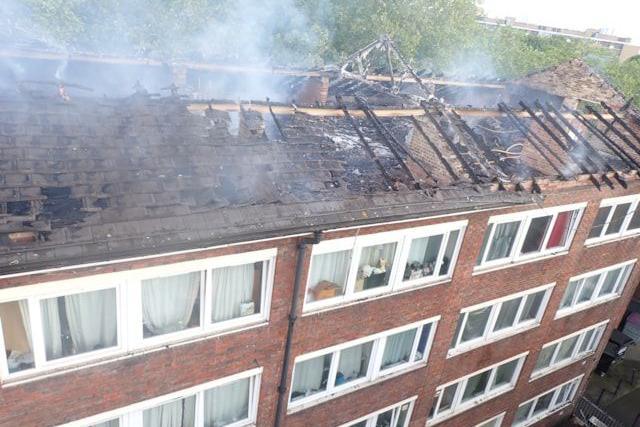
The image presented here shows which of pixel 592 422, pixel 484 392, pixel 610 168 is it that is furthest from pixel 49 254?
pixel 592 422

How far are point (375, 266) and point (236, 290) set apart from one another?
9.03 ft

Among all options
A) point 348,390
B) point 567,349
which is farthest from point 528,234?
point 567,349

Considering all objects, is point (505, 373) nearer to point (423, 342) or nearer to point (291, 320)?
point (423, 342)

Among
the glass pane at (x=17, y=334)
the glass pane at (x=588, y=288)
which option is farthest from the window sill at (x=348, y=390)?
the glass pane at (x=588, y=288)

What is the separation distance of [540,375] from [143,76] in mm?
15358

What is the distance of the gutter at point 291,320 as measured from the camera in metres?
6.95

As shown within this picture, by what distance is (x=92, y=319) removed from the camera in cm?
603

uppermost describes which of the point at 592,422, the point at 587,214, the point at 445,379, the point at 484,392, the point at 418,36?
the point at 418,36

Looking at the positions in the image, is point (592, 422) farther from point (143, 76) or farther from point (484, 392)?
point (143, 76)

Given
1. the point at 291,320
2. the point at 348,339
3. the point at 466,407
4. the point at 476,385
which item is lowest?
the point at 466,407

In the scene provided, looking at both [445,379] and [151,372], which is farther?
[445,379]

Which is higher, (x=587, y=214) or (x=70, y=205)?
(x=70, y=205)

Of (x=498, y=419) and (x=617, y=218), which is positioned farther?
(x=498, y=419)

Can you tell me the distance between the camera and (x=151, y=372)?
664 cm
